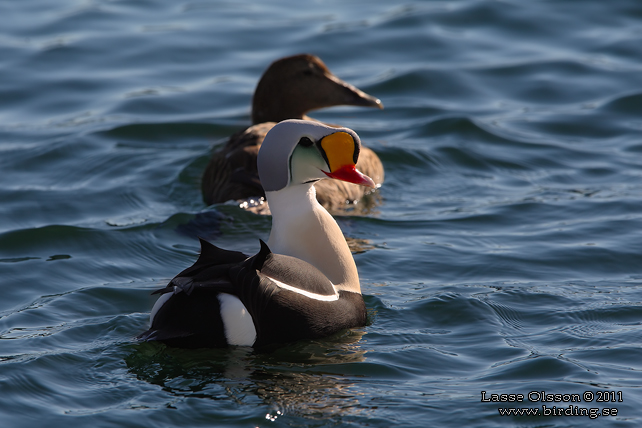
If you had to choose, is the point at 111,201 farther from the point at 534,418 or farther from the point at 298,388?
the point at 534,418

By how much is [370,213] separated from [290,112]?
4.12 ft

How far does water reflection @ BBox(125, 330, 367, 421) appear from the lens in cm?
366

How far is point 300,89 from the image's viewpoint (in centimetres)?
720

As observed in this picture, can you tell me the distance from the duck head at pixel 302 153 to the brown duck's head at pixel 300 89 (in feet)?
9.09

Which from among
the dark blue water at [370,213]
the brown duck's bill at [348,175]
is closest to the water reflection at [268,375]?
the dark blue water at [370,213]

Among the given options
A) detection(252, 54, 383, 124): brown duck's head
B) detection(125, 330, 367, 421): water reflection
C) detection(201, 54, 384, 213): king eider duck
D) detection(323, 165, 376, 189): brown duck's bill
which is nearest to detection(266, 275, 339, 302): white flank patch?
detection(125, 330, 367, 421): water reflection

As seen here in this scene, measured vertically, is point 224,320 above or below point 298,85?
below

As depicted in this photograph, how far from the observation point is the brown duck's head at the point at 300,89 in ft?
23.6

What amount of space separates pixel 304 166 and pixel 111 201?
2.70 m

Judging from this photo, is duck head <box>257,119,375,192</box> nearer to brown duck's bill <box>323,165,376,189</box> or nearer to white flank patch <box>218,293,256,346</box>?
brown duck's bill <box>323,165,376,189</box>

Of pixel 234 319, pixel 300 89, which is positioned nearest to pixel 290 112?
pixel 300 89

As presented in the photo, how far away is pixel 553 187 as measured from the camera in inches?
276

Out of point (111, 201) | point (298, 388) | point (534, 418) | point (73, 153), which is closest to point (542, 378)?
point (534, 418)

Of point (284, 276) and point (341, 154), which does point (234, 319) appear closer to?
point (284, 276)
